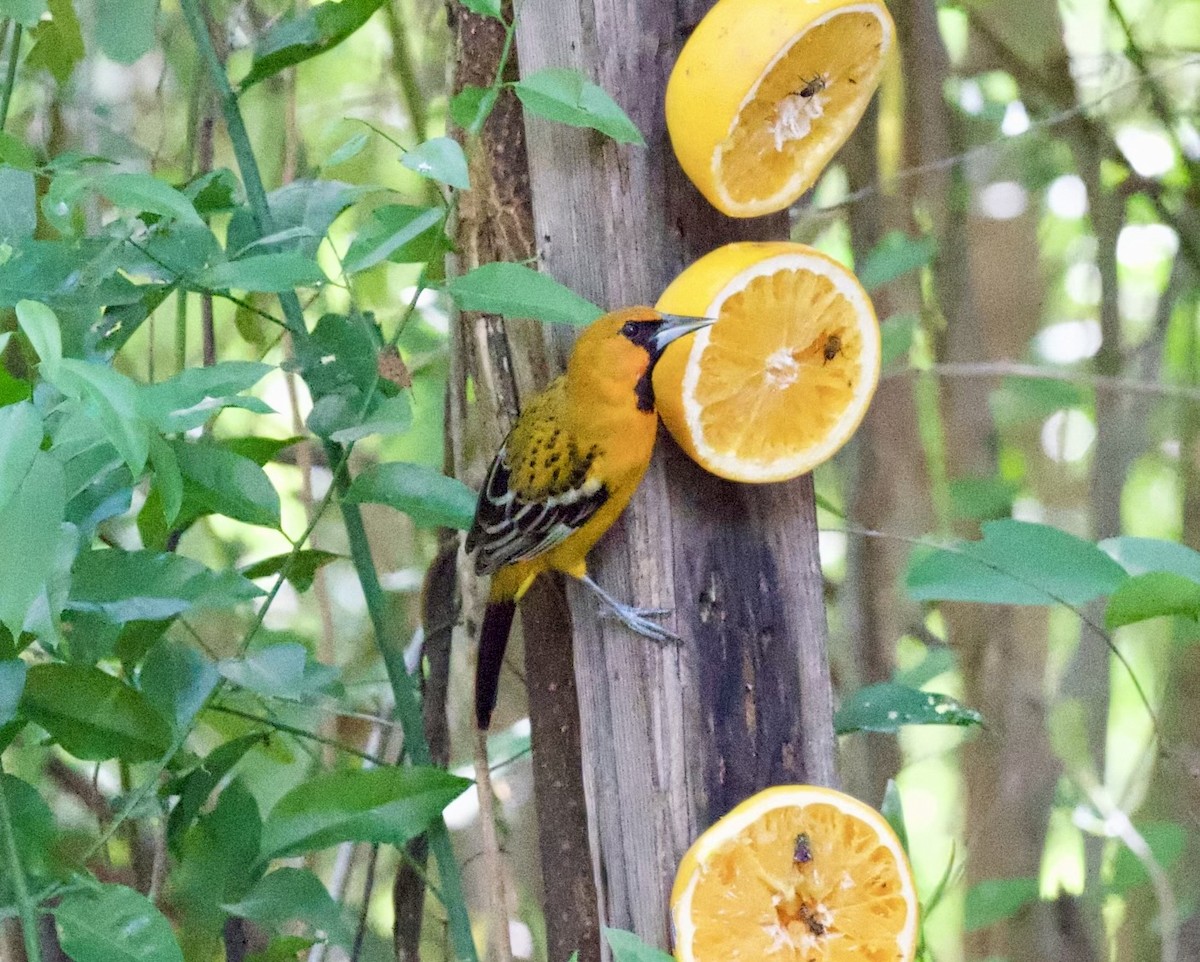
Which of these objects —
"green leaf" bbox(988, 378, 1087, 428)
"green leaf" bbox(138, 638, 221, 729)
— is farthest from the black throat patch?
"green leaf" bbox(988, 378, 1087, 428)

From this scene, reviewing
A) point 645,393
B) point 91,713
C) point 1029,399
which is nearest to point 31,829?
point 91,713

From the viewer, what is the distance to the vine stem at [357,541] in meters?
1.13

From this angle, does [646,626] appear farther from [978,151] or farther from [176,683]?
[978,151]

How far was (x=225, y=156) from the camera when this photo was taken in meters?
2.49

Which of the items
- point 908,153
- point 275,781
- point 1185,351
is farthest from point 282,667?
point 1185,351

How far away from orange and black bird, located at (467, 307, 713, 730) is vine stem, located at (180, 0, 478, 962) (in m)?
0.12

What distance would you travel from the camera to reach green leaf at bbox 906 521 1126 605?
1.05m

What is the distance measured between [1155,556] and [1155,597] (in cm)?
10

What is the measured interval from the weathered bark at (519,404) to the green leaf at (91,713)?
0.40 meters

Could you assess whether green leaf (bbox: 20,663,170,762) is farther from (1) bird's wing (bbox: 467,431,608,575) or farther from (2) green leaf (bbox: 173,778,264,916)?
(1) bird's wing (bbox: 467,431,608,575)

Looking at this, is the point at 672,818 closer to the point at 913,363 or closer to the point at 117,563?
the point at 117,563

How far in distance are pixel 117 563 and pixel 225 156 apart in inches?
65.1

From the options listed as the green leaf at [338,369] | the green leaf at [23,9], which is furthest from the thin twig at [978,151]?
the green leaf at [23,9]

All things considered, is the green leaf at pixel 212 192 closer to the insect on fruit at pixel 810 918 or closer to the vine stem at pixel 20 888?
the vine stem at pixel 20 888
